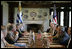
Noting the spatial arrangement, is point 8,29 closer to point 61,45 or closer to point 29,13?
point 29,13

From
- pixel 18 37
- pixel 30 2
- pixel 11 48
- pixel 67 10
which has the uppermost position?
pixel 30 2

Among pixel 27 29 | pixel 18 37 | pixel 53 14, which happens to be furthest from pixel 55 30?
pixel 18 37

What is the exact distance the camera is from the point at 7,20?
115 centimetres

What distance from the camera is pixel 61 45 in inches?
45.3

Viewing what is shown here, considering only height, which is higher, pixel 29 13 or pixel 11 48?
pixel 29 13

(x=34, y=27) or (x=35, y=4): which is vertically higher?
(x=35, y=4)

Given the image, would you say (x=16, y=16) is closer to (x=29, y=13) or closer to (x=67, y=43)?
(x=29, y=13)

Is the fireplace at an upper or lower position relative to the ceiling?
lower

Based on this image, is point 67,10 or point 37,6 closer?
point 67,10

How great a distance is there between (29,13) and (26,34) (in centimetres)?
25

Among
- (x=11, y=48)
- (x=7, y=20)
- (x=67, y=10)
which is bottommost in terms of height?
(x=11, y=48)

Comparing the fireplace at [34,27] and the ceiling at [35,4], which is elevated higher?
the ceiling at [35,4]

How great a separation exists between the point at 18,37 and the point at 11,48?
15 centimetres

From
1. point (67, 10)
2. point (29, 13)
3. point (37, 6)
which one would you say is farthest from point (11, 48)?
point (67, 10)
